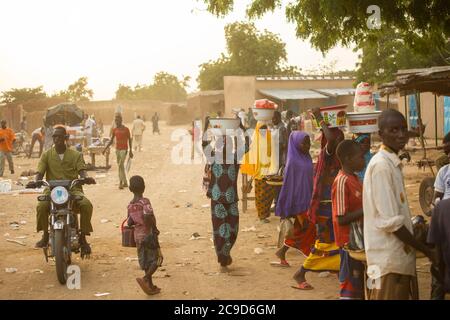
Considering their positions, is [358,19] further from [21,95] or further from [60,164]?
[21,95]

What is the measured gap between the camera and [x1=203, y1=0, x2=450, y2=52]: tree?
25.4 ft

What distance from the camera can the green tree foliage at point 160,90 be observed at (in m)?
97.7

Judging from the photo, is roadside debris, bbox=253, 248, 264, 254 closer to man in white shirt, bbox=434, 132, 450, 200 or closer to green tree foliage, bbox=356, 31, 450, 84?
man in white shirt, bbox=434, 132, 450, 200

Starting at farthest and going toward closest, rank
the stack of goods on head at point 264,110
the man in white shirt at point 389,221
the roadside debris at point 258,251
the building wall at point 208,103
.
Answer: the building wall at point 208,103, the stack of goods on head at point 264,110, the roadside debris at point 258,251, the man in white shirt at point 389,221

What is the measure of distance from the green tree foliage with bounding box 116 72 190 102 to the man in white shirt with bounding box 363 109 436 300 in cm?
9275

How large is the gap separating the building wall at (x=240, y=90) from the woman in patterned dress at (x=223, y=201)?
35230 mm

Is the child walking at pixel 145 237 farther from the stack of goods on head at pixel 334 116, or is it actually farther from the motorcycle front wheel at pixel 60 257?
the stack of goods on head at pixel 334 116

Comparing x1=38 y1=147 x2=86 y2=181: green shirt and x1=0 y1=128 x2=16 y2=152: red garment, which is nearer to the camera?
x1=38 y1=147 x2=86 y2=181: green shirt

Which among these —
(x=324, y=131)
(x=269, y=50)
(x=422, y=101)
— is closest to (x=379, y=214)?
(x=324, y=131)

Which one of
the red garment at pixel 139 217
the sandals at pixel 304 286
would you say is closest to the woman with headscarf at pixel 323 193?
the sandals at pixel 304 286

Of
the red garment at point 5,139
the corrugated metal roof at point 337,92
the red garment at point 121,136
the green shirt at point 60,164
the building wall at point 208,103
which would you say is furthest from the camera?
the building wall at point 208,103

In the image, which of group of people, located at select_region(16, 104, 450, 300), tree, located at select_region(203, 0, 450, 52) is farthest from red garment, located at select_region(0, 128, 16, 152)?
tree, located at select_region(203, 0, 450, 52)

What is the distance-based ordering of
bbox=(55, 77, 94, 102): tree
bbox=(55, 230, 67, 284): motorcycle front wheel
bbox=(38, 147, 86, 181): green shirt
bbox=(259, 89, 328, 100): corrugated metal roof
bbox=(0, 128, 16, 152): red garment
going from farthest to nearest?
bbox=(55, 77, 94, 102): tree < bbox=(259, 89, 328, 100): corrugated metal roof < bbox=(0, 128, 16, 152): red garment < bbox=(38, 147, 86, 181): green shirt < bbox=(55, 230, 67, 284): motorcycle front wheel

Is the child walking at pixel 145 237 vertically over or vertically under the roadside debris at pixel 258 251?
over
